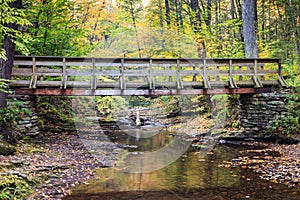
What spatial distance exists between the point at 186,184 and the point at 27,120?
6521mm

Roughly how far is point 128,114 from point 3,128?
14645 millimetres

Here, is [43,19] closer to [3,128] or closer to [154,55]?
[3,128]

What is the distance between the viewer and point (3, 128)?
870cm

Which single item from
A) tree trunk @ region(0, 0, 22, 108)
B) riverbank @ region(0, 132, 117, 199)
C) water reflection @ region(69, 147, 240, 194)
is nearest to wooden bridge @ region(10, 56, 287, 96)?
tree trunk @ region(0, 0, 22, 108)

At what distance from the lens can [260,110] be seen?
12.9 m

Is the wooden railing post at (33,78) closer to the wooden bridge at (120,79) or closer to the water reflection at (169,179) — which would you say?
the wooden bridge at (120,79)

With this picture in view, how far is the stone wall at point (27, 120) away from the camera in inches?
412

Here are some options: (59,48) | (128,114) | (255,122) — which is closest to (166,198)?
(255,122)

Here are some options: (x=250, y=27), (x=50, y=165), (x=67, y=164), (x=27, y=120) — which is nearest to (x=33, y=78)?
(x=27, y=120)

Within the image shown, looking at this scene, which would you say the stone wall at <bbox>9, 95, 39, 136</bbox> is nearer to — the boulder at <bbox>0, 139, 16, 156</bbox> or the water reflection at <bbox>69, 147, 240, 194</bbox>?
the boulder at <bbox>0, 139, 16, 156</bbox>

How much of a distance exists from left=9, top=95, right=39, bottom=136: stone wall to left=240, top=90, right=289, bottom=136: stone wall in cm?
895

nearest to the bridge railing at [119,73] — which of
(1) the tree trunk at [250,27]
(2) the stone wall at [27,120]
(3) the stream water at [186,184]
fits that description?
(2) the stone wall at [27,120]

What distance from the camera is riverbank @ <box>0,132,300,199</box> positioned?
670 centimetres

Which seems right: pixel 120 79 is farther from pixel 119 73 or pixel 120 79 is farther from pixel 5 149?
pixel 5 149
